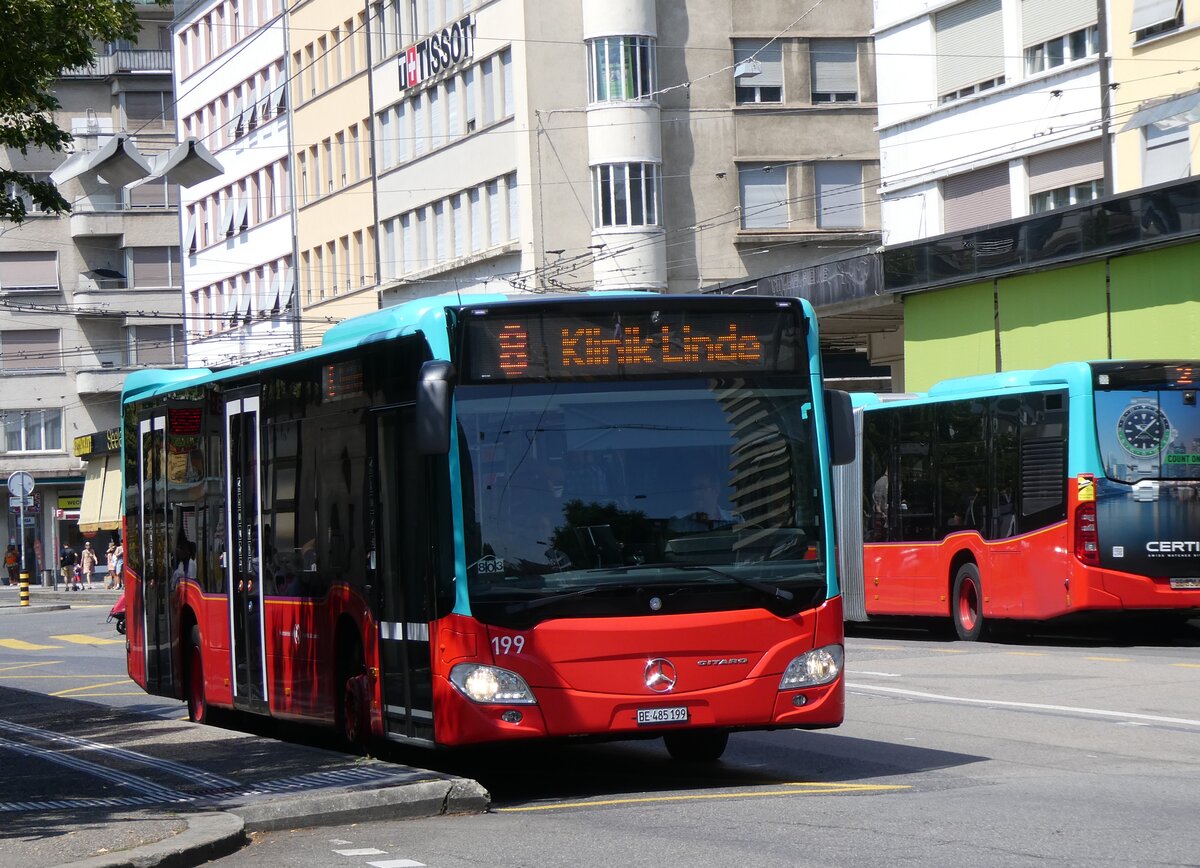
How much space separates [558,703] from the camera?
36.4 ft

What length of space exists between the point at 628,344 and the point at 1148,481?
12745mm

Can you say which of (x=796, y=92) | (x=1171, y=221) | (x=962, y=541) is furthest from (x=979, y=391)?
(x=796, y=92)

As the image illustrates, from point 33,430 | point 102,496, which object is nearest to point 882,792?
point 102,496

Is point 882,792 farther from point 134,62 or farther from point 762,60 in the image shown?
point 134,62

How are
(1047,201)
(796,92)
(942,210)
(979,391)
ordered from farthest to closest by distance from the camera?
(796,92)
(942,210)
(1047,201)
(979,391)

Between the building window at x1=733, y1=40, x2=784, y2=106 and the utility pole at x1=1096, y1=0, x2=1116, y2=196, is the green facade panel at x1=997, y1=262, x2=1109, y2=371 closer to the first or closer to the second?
the utility pole at x1=1096, y1=0, x2=1116, y2=196

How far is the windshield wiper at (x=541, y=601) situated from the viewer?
1109 cm

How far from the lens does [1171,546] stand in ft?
75.2

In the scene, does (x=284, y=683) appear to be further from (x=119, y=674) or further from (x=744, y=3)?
(x=744, y=3)

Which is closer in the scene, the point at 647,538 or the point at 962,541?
the point at 647,538

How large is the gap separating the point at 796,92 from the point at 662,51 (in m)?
3.90

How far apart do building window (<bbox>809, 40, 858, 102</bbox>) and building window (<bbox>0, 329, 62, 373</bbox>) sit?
135ft

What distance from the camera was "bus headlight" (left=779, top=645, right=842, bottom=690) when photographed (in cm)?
1148

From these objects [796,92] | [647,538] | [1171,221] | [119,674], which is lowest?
[119,674]
